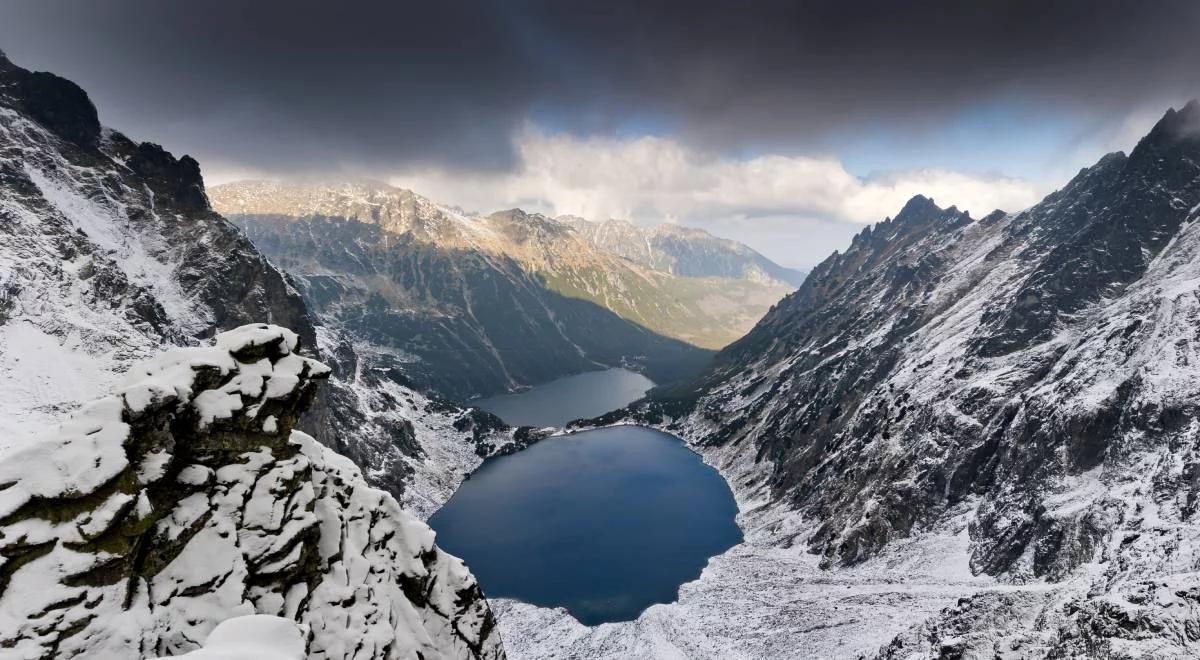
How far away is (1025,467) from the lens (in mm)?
100438

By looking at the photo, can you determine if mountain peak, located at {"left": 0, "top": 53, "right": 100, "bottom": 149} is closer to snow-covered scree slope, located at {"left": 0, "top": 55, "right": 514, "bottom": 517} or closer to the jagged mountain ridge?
snow-covered scree slope, located at {"left": 0, "top": 55, "right": 514, "bottom": 517}

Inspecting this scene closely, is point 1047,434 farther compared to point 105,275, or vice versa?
point 105,275

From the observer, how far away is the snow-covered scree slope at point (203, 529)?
23.3 m

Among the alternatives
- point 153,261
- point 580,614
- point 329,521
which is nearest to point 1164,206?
point 580,614

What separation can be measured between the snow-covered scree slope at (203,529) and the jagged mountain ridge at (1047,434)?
57172mm

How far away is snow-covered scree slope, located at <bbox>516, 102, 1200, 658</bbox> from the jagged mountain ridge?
351mm

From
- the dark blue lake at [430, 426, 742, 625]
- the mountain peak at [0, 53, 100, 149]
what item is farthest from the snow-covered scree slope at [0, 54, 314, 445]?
the dark blue lake at [430, 426, 742, 625]

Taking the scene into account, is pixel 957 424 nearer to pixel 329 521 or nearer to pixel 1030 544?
pixel 1030 544

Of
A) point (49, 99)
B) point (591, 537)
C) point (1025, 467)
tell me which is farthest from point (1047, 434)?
point (49, 99)

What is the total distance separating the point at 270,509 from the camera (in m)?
31.4

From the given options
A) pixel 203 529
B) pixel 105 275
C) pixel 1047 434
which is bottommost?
pixel 1047 434

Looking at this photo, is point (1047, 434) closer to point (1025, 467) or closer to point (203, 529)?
point (1025, 467)

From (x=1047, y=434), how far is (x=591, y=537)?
336 feet

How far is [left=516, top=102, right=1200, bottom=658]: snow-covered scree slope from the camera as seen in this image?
61.9 meters
